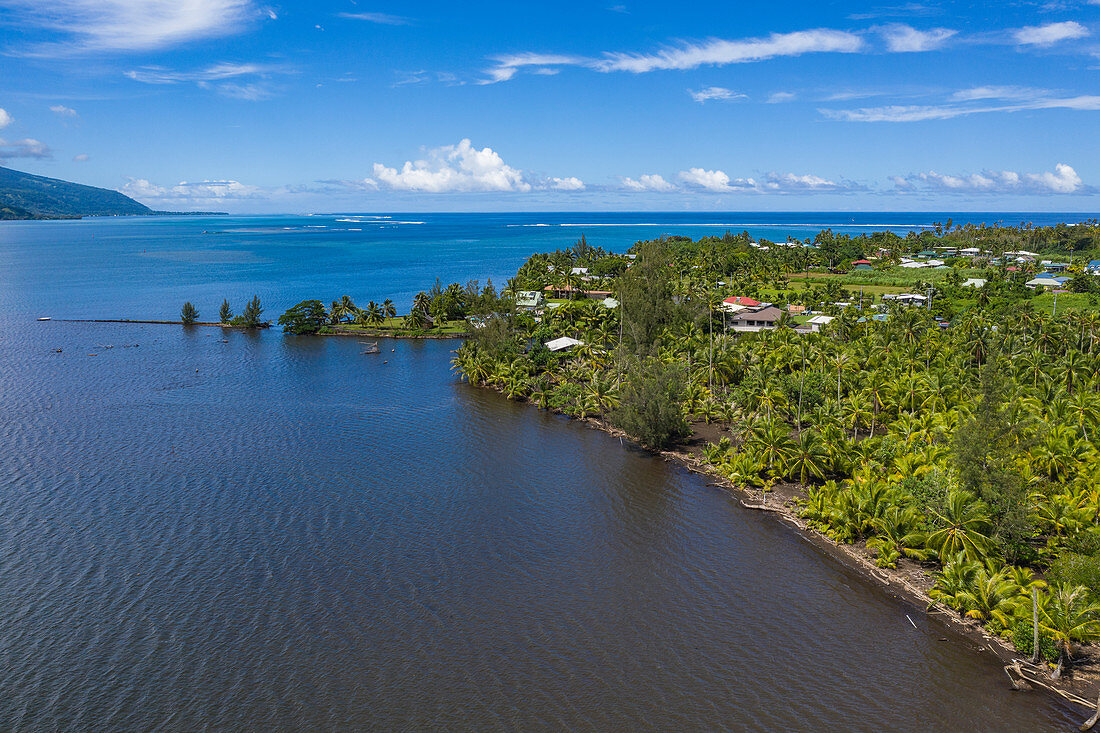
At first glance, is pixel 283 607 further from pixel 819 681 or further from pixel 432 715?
pixel 819 681

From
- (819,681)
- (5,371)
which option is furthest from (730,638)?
(5,371)

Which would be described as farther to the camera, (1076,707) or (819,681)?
(819,681)

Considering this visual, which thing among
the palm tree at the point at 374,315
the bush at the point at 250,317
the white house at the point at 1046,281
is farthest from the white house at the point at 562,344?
the white house at the point at 1046,281

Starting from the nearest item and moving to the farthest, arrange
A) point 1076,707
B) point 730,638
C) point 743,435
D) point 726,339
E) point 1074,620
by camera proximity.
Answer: point 1076,707, point 1074,620, point 730,638, point 743,435, point 726,339

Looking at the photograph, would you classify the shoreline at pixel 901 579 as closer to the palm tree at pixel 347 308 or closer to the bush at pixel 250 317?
the palm tree at pixel 347 308

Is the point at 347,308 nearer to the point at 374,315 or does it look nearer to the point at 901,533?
the point at 374,315
